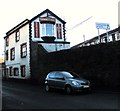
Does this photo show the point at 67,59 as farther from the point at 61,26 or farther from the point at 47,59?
the point at 61,26

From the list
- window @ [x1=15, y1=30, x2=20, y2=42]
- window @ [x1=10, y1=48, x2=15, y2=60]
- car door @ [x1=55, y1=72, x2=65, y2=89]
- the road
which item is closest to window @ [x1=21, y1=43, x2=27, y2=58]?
window @ [x1=15, y1=30, x2=20, y2=42]

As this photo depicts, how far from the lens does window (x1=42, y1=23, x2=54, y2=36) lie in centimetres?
4150

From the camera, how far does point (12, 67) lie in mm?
50406

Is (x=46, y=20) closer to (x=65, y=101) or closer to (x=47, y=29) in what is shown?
(x=47, y=29)

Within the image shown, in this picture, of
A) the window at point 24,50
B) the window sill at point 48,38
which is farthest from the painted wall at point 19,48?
the window sill at point 48,38

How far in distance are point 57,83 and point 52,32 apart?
2129 centimetres

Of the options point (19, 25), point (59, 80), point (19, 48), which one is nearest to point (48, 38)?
point (19, 48)

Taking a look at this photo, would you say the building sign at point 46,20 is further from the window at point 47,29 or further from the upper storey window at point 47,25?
the window at point 47,29

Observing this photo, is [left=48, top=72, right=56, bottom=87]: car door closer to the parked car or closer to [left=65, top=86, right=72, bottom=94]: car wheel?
the parked car

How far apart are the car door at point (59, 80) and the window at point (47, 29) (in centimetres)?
2010

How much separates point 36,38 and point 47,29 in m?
2.13

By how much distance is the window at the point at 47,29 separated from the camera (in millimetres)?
41500

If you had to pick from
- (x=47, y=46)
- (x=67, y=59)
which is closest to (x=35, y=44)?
(x=47, y=46)

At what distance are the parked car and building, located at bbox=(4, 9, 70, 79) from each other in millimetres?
13821
